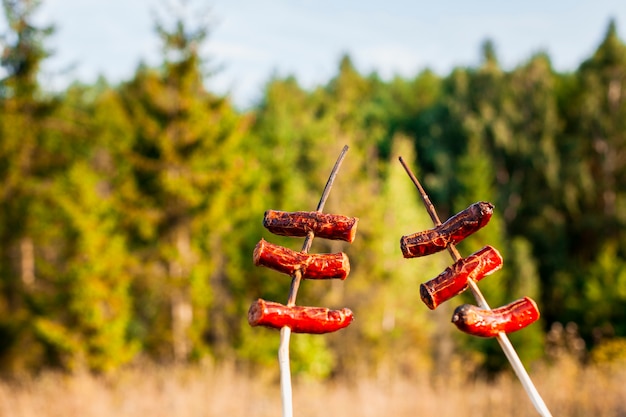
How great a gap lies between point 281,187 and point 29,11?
7.24 m

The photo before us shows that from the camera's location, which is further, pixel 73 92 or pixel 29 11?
pixel 73 92

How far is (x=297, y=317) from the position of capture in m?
1.72

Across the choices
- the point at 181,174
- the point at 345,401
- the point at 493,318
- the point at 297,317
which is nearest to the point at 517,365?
the point at 493,318

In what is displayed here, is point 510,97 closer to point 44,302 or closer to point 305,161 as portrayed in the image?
point 305,161

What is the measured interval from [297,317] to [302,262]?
5.8 inches

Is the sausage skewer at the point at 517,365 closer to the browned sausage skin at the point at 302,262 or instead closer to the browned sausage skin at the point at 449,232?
the browned sausage skin at the point at 449,232

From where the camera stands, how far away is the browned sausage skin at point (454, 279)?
68.4 inches

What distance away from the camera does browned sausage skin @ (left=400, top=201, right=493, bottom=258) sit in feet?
5.88

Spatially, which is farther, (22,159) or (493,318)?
(22,159)

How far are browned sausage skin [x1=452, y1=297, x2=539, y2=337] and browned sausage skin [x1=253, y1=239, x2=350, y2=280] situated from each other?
32 centimetres

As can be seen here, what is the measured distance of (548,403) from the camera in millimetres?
6562

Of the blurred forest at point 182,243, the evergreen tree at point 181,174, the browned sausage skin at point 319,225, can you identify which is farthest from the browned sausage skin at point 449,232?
the evergreen tree at point 181,174

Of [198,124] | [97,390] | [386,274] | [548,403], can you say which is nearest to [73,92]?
[198,124]

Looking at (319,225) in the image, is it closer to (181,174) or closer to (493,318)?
(493,318)
